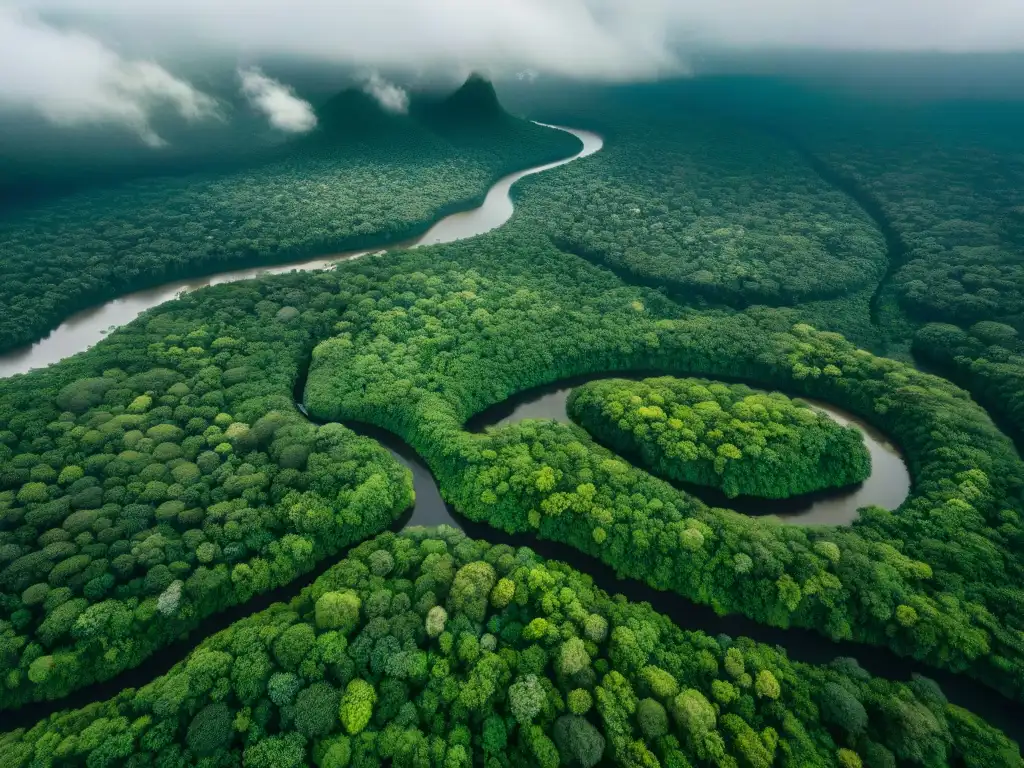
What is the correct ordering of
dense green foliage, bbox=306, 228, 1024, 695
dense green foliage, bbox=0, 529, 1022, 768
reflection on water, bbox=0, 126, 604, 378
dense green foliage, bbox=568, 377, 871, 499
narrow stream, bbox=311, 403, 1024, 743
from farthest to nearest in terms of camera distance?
reflection on water, bbox=0, 126, 604, 378 → dense green foliage, bbox=568, 377, 871, 499 → dense green foliage, bbox=306, 228, 1024, 695 → narrow stream, bbox=311, 403, 1024, 743 → dense green foliage, bbox=0, 529, 1022, 768

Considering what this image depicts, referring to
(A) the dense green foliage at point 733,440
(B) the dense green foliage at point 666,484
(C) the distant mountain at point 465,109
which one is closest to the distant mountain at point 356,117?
(C) the distant mountain at point 465,109

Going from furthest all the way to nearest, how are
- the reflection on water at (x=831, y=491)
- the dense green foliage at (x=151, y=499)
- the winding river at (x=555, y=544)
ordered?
the reflection on water at (x=831, y=491), the winding river at (x=555, y=544), the dense green foliage at (x=151, y=499)

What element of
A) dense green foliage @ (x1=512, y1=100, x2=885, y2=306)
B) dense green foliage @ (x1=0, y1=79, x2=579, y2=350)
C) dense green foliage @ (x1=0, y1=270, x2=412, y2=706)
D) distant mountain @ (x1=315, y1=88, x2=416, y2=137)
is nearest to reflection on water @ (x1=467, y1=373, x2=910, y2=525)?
dense green foliage @ (x1=0, y1=270, x2=412, y2=706)

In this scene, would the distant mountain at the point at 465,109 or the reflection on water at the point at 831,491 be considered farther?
the distant mountain at the point at 465,109

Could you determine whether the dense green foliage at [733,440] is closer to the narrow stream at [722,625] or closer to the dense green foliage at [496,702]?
the narrow stream at [722,625]

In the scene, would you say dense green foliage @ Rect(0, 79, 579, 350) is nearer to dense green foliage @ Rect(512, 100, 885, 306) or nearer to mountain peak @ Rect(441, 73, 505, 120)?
mountain peak @ Rect(441, 73, 505, 120)

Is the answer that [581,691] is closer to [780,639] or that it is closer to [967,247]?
[780,639]

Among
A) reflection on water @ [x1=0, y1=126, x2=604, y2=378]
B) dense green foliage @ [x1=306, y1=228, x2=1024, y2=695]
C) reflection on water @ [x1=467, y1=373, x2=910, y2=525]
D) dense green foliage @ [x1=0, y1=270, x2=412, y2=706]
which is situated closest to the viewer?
dense green foliage @ [x1=0, y1=270, x2=412, y2=706]
